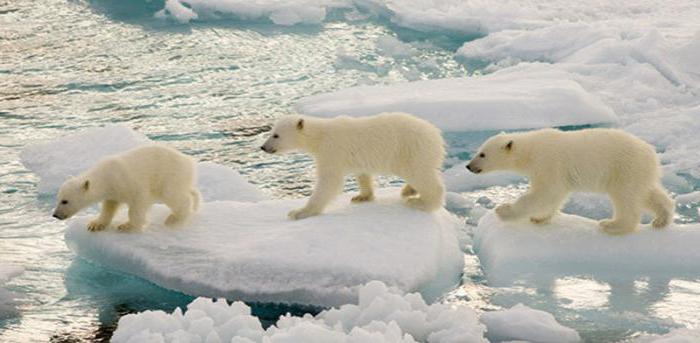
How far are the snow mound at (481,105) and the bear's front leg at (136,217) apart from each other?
108 inches

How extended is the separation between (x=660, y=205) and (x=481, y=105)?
102 inches

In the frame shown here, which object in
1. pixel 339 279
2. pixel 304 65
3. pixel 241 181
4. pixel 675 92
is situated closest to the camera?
pixel 339 279

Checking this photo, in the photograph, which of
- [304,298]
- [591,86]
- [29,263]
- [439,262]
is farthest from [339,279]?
[591,86]

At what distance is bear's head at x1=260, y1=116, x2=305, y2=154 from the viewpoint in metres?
5.91

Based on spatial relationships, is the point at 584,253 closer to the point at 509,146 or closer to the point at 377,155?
the point at 509,146

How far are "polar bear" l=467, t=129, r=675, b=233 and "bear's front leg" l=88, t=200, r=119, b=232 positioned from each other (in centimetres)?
195

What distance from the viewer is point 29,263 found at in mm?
5758

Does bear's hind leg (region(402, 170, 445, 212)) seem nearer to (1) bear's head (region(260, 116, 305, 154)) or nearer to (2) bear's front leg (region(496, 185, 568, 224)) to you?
(2) bear's front leg (region(496, 185, 568, 224))

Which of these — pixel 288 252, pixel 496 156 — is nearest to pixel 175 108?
pixel 496 156

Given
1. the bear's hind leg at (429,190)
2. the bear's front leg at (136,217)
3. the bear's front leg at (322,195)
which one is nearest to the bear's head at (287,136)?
the bear's front leg at (322,195)

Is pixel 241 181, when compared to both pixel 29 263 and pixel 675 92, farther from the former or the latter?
pixel 675 92

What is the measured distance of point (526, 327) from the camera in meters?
4.79

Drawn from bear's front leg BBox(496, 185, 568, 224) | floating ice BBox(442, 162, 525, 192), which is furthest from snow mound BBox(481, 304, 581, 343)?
floating ice BBox(442, 162, 525, 192)

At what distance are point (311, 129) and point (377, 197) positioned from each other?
524 millimetres
